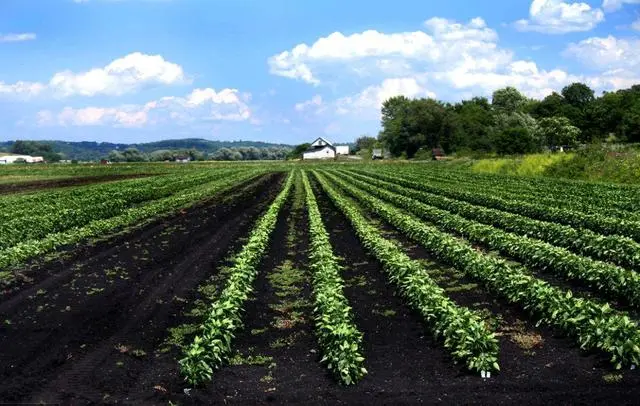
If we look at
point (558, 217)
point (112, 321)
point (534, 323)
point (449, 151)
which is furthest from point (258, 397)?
point (449, 151)

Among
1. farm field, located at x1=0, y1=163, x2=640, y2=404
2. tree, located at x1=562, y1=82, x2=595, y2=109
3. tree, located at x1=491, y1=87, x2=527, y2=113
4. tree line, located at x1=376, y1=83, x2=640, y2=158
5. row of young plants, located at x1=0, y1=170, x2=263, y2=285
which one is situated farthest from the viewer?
tree, located at x1=491, y1=87, x2=527, y2=113

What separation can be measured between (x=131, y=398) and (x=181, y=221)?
18.3m

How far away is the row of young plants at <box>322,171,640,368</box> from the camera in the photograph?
817cm

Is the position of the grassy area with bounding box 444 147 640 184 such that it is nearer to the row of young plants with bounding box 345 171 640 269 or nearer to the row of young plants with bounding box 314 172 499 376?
the row of young plants with bounding box 345 171 640 269

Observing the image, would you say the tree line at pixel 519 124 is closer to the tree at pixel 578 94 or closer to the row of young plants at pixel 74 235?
the tree at pixel 578 94

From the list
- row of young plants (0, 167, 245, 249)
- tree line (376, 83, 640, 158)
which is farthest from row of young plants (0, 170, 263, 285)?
tree line (376, 83, 640, 158)

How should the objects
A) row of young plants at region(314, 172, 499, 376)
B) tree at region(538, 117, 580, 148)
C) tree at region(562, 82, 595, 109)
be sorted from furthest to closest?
tree at region(562, 82, 595, 109) < tree at region(538, 117, 580, 148) < row of young plants at region(314, 172, 499, 376)

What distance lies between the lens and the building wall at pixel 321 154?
546 ft

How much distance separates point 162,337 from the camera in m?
10.1

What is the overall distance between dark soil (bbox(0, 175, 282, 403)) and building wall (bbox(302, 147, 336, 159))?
147 meters

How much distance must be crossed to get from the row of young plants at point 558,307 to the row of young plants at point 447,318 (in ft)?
3.66

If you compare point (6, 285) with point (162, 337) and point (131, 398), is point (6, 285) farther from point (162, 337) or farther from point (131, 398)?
point (131, 398)

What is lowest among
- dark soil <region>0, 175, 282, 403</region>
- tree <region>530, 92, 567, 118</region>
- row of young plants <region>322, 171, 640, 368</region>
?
dark soil <region>0, 175, 282, 403</region>

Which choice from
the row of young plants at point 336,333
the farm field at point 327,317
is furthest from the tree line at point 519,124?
the row of young plants at point 336,333
